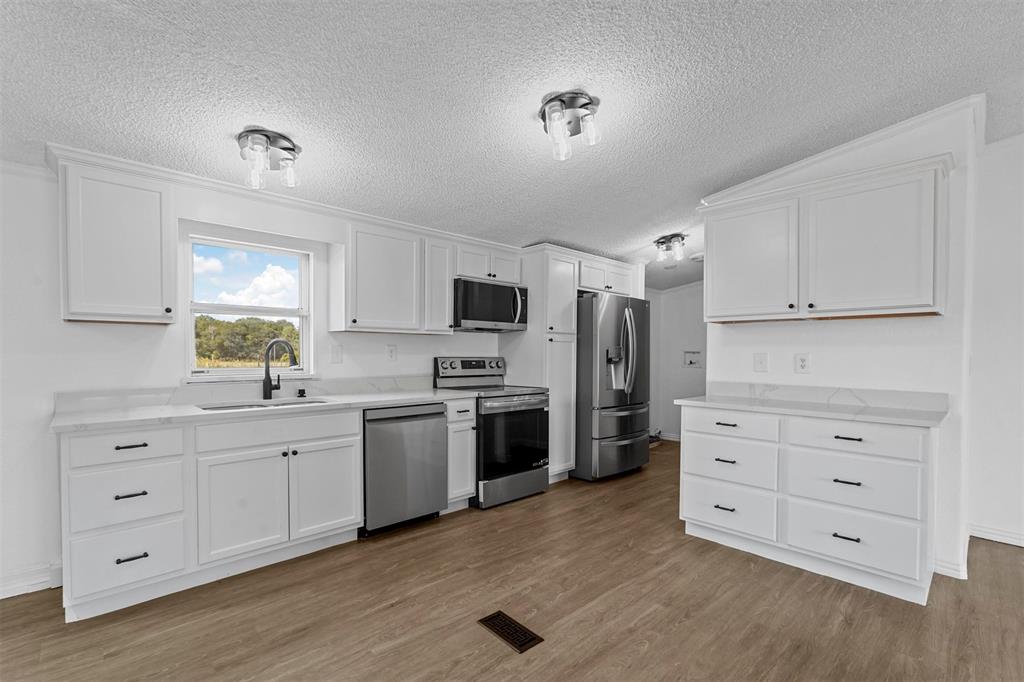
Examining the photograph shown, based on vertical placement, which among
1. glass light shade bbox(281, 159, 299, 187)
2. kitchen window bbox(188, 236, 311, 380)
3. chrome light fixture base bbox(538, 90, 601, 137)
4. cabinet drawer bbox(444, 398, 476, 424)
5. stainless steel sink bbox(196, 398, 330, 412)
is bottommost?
cabinet drawer bbox(444, 398, 476, 424)

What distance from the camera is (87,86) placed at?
1.93 m

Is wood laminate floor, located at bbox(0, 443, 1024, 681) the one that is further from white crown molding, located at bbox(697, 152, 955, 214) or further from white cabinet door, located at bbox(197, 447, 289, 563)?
white crown molding, located at bbox(697, 152, 955, 214)

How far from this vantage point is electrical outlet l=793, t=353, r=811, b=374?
3.13 meters

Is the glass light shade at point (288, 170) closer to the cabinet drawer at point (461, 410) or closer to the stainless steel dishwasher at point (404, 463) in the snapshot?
the stainless steel dishwasher at point (404, 463)

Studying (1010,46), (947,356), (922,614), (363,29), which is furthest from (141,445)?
(1010,46)

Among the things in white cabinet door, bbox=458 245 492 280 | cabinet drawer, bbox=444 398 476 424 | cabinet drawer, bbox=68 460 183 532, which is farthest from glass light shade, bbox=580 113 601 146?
cabinet drawer, bbox=68 460 183 532

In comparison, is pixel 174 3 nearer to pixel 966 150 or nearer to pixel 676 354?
pixel 966 150

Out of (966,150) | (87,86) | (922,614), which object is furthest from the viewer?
(966,150)

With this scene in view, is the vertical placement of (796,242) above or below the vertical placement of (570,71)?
below

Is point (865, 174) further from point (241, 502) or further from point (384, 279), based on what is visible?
point (241, 502)

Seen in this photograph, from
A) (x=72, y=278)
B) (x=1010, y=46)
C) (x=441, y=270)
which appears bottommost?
(x=72, y=278)

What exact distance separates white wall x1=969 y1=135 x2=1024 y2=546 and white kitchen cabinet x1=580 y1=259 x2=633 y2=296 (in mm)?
2810

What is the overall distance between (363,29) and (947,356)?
333 centimetres

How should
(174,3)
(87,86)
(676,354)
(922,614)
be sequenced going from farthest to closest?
(676,354)
(922,614)
(87,86)
(174,3)
